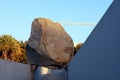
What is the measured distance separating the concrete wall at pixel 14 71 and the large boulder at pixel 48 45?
66.2 inches

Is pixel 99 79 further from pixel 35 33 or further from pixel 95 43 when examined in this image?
pixel 35 33

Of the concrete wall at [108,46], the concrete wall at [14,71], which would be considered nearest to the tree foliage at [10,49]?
the concrete wall at [14,71]

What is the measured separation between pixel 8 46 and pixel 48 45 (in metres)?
22.9

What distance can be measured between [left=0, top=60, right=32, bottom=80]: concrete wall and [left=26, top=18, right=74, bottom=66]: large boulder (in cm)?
168

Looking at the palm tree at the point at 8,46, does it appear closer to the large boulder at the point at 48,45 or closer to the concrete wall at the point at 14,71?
the large boulder at the point at 48,45

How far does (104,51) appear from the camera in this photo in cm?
1088

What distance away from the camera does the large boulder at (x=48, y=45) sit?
3594 cm

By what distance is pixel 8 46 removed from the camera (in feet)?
190

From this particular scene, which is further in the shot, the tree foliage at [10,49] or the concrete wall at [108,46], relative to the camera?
the tree foliage at [10,49]

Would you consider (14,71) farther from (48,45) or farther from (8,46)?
(8,46)

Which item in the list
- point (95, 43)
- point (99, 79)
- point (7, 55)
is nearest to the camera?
point (99, 79)

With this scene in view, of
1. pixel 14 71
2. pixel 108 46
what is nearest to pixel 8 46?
pixel 14 71

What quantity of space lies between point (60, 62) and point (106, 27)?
25748mm

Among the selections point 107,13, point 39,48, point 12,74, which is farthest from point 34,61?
point 107,13
